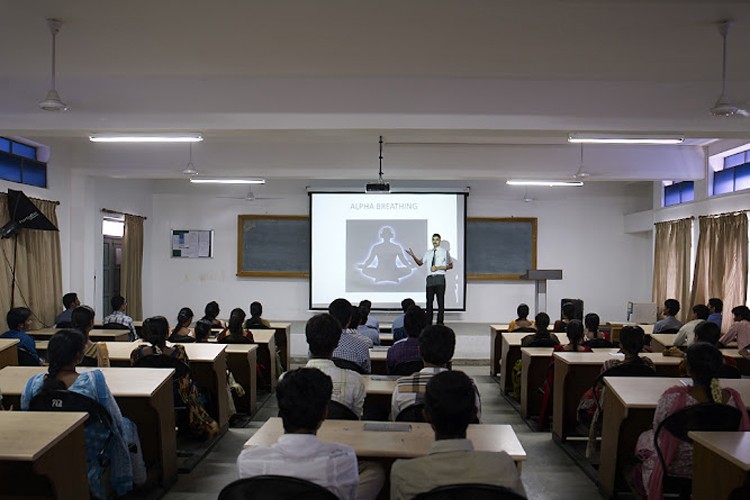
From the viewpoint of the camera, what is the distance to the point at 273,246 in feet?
35.3

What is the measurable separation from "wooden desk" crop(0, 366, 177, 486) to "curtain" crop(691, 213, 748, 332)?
23.1 ft

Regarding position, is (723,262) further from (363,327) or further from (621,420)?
(621,420)

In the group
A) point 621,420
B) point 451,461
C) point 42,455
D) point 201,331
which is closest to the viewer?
point 451,461

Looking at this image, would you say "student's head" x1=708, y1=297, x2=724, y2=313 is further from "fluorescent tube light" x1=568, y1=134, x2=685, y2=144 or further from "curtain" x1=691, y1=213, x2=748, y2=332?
"fluorescent tube light" x1=568, y1=134, x2=685, y2=144

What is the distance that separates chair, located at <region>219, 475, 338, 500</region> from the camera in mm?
1623

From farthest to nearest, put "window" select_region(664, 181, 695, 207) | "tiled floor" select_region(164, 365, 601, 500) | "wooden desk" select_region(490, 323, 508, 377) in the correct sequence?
"window" select_region(664, 181, 695, 207) < "wooden desk" select_region(490, 323, 508, 377) < "tiled floor" select_region(164, 365, 601, 500)

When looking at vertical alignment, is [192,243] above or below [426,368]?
above

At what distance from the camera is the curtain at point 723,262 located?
720 centimetres

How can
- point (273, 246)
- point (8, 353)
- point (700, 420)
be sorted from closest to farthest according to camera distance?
point (700, 420) < point (8, 353) < point (273, 246)

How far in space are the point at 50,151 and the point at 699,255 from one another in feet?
30.9

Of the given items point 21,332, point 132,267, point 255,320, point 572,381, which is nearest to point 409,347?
point 572,381

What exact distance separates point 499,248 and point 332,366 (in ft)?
26.6

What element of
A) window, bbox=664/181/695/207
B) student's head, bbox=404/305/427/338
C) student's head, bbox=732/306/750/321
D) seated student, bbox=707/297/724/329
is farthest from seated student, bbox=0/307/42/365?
window, bbox=664/181/695/207

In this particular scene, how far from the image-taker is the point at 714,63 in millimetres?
4637
